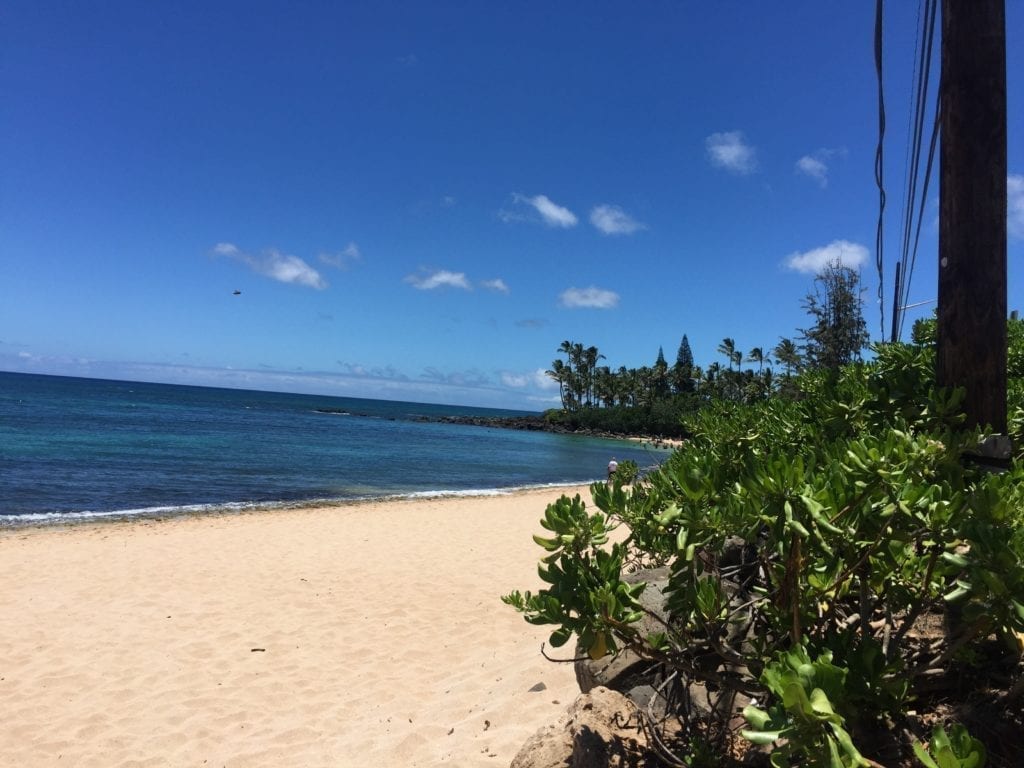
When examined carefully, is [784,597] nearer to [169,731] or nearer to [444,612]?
[169,731]

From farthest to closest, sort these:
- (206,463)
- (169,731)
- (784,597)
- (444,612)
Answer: (206,463)
(444,612)
(169,731)
(784,597)

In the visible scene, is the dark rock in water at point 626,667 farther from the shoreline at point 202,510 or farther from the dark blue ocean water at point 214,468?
the shoreline at point 202,510

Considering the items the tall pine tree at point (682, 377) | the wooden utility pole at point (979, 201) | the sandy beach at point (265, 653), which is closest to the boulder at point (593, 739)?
the sandy beach at point (265, 653)

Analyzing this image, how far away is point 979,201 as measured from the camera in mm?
2131

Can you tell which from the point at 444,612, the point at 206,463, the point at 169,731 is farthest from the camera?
the point at 206,463

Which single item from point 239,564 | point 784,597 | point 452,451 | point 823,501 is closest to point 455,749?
point 784,597

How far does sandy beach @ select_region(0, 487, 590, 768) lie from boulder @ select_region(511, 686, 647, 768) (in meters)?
0.86

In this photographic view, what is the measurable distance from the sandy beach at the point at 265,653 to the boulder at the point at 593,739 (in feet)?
2.81

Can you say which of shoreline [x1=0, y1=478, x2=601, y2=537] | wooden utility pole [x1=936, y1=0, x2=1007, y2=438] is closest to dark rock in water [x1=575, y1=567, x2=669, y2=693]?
wooden utility pole [x1=936, y1=0, x2=1007, y2=438]

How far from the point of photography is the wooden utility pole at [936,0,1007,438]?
7.00ft

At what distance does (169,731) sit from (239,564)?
17.1 ft

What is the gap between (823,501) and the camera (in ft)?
5.11

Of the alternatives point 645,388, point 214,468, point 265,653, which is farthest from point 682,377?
point 265,653

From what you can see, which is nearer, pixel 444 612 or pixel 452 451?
pixel 444 612
